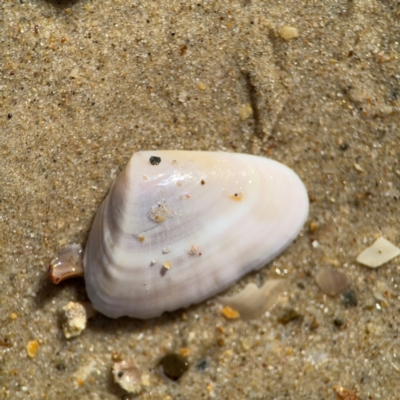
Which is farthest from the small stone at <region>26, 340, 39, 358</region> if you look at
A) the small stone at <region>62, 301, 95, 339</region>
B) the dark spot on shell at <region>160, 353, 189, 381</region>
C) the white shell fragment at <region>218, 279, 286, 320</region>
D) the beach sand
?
the white shell fragment at <region>218, 279, 286, 320</region>

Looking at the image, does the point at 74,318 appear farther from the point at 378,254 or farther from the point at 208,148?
the point at 378,254

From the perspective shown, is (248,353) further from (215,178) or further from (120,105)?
(120,105)

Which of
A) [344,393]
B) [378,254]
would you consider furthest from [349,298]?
[344,393]

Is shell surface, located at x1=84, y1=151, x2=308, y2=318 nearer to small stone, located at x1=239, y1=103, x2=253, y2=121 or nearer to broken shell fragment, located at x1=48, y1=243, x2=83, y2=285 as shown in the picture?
broken shell fragment, located at x1=48, y1=243, x2=83, y2=285

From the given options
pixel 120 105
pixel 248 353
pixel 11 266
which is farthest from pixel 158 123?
pixel 248 353

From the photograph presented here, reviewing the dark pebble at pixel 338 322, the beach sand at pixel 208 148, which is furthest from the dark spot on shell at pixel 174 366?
the dark pebble at pixel 338 322

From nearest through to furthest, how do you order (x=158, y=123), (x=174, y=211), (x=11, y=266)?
(x=174, y=211) < (x=11, y=266) < (x=158, y=123)
